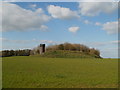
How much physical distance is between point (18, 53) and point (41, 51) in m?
5.21

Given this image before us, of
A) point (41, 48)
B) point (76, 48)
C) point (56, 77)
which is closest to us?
point (56, 77)

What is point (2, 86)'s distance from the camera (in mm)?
5504

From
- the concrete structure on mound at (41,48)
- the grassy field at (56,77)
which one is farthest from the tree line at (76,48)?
the grassy field at (56,77)

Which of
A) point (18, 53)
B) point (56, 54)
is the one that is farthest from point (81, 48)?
point (18, 53)

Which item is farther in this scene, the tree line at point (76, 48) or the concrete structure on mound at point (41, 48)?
the tree line at point (76, 48)

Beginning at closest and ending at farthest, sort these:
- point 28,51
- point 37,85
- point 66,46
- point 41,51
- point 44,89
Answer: point 44,89
point 37,85
point 41,51
point 28,51
point 66,46

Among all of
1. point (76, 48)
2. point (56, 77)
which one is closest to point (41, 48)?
point (76, 48)

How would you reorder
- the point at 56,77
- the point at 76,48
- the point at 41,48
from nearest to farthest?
the point at 56,77 → the point at 41,48 → the point at 76,48

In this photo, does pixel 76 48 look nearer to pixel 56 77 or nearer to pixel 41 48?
pixel 41 48

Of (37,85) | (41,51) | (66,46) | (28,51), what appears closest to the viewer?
(37,85)

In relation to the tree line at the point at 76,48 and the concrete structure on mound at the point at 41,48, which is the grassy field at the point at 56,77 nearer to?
the concrete structure on mound at the point at 41,48

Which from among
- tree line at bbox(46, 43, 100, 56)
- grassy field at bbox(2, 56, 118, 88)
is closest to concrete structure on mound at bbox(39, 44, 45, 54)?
tree line at bbox(46, 43, 100, 56)

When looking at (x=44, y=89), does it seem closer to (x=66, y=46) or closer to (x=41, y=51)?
(x=41, y=51)

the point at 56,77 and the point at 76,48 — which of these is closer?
the point at 56,77
